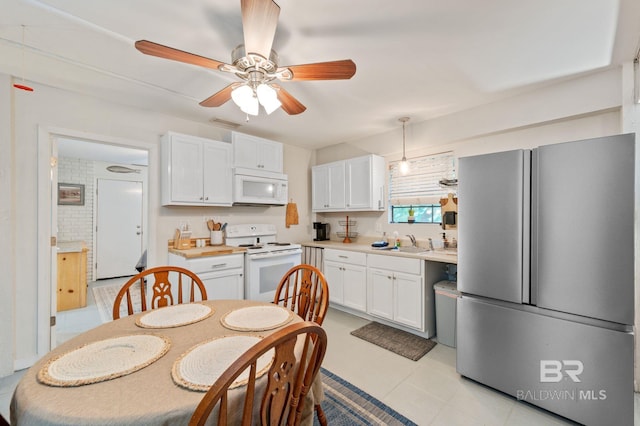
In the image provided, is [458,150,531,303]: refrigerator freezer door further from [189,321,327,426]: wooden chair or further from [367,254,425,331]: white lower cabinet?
[189,321,327,426]: wooden chair

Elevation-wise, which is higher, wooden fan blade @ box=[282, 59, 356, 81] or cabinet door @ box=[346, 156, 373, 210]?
wooden fan blade @ box=[282, 59, 356, 81]

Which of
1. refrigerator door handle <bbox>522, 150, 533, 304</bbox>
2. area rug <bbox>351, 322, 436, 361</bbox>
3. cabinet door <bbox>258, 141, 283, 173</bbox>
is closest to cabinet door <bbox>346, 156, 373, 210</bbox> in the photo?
cabinet door <bbox>258, 141, 283, 173</bbox>

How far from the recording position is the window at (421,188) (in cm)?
327

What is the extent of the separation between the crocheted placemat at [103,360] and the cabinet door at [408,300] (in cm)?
236

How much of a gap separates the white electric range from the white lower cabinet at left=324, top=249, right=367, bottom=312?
0.48 m

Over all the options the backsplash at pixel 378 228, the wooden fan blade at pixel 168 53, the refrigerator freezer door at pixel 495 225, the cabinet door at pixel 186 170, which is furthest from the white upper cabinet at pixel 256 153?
the refrigerator freezer door at pixel 495 225

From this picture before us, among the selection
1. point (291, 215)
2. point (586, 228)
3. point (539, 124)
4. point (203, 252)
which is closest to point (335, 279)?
point (291, 215)

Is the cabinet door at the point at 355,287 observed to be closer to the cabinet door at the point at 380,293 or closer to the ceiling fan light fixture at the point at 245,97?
the cabinet door at the point at 380,293

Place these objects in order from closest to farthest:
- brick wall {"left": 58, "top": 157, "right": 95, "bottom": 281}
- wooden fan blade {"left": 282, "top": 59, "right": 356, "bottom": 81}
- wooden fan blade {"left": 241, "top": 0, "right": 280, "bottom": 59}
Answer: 1. wooden fan blade {"left": 241, "top": 0, "right": 280, "bottom": 59}
2. wooden fan blade {"left": 282, "top": 59, "right": 356, "bottom": 81}
3. brick wall {"left": 58, "top": 157, "right": 95, "bottom": 281}

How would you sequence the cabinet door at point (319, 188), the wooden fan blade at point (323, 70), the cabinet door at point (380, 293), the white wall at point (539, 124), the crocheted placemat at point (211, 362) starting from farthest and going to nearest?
the cabinet door at point (319, 188) < the cabinet door at point (380, 293) < the white wall at point (539, 124) < the wooden fan blade at point (323, 70) < the crocheted placemat at point (211, 362)

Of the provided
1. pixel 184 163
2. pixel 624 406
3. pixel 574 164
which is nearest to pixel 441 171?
pixel 574 164

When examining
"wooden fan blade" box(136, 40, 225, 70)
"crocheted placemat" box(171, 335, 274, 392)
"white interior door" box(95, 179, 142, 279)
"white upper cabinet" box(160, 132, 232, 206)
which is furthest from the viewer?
"white interior door" box(95, 179, 142, 279)

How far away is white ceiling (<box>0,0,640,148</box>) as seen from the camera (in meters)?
1.52

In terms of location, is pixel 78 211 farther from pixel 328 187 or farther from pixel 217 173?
pixel 328 187
